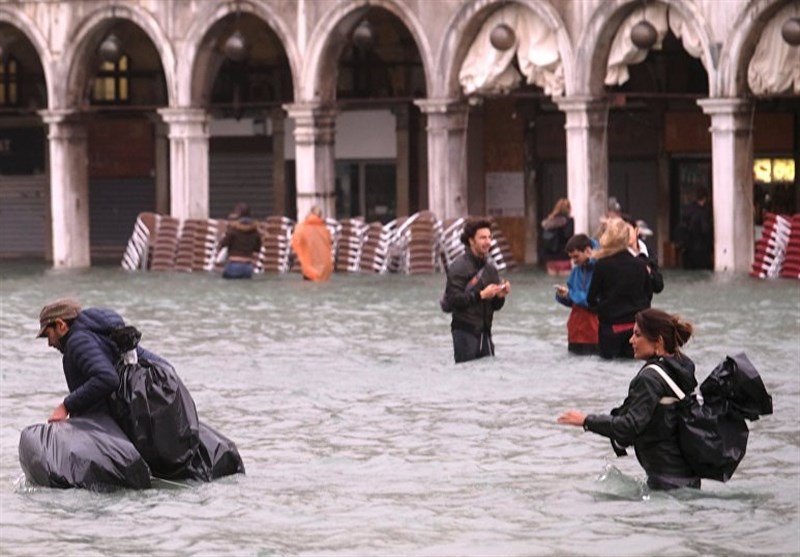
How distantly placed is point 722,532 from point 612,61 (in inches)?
895

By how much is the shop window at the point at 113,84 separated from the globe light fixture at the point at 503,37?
9675mm

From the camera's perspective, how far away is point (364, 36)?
119 ft

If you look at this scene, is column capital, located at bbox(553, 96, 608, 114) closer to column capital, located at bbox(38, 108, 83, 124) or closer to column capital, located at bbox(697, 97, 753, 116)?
column capital, located at bbox(697, 97, 753, 116)

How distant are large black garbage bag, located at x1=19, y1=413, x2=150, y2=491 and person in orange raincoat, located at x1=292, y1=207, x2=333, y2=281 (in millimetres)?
20761

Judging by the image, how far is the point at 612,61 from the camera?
1353 inches

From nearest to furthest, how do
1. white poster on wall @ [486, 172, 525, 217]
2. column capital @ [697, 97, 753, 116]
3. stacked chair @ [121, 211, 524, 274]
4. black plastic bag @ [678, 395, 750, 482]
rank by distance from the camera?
1. black plastic bag @ [678, 395, 750, 482]
2. column capital @ [697, 97, 753, 116]
3. stacked chair @ [121, 211, 524, 274]
4. white poster on wall @ [486, 172, 525, 217]

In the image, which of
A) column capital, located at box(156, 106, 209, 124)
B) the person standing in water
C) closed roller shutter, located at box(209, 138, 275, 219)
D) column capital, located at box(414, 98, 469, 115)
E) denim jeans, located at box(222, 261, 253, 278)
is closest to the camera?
the person standing in water

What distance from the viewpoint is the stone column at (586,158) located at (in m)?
34.6

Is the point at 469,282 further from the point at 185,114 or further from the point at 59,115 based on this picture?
the point at 59,115

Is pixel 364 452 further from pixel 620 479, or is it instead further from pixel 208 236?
pixel 208 236

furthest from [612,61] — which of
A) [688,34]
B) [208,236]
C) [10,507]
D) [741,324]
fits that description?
[10,507]

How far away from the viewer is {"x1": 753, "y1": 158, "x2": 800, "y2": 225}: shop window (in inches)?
1415

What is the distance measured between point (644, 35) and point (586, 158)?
88.5 inches

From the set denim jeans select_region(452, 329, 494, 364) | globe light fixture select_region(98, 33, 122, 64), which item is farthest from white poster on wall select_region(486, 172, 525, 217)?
denim jeans select_region(452, 329, 494, 364)
